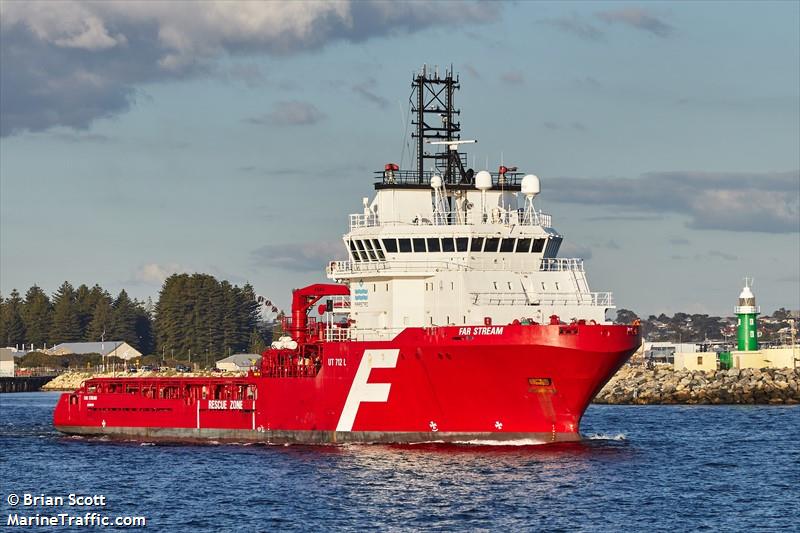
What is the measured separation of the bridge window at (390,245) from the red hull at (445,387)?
11.6ft

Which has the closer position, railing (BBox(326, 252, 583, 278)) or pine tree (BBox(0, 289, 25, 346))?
railing (BBox(326, 252, 583, 278))

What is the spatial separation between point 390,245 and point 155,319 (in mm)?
109775

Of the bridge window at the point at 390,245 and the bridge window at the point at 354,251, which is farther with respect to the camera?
the bridge window at the point at 354,251

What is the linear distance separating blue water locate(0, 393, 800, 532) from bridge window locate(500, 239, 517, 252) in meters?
6.97

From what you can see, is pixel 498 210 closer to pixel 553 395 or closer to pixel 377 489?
pixel 553 395

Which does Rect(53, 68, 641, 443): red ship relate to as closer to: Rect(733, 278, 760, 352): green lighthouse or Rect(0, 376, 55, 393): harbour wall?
Rect(733, 278, 760, 352): green lighthouse

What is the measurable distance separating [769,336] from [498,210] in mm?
154937

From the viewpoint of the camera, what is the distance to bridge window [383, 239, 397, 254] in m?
46.2

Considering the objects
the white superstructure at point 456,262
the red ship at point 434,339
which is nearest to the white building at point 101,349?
the red ship at point 434,339

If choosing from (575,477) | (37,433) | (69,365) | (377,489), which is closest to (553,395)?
(575,477)

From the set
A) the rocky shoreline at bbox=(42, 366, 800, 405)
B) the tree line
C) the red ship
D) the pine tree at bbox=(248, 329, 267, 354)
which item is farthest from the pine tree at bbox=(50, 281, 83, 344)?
the red ship

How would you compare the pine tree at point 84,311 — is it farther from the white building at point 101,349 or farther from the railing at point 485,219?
the railing at point 485,219

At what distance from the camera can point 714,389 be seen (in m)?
78.8

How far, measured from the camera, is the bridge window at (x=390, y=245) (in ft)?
152
